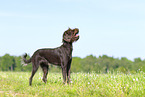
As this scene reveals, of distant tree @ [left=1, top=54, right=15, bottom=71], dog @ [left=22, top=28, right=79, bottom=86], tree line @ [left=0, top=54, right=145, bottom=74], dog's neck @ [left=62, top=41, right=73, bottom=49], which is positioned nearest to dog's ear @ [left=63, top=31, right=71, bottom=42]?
dog @ [left=22, top=28, right=79, bottom=86]

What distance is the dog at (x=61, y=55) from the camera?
30.8 feet

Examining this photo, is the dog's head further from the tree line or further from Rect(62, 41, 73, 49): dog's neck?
the tree line

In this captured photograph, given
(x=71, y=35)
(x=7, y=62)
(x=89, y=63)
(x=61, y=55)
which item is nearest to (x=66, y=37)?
(x=71, y=35)

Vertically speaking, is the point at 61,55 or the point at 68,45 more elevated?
the point at 68,45

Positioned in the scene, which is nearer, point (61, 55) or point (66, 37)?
point (66, 37)

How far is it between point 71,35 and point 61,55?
3.39ft

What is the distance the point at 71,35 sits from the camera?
9352 mm

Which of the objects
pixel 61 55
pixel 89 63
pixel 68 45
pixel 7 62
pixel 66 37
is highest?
pixel 7 62

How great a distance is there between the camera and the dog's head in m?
9.31

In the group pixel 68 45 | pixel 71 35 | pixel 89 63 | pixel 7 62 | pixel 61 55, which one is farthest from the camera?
pixel 89 63

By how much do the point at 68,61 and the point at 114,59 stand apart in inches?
2584

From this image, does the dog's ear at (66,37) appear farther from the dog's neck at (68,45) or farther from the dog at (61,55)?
the dog's neck at (68,45)

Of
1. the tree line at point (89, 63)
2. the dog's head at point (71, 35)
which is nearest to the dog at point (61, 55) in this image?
the dog's head at point (71, 35)

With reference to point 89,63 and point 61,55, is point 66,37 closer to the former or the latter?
point 61,55
